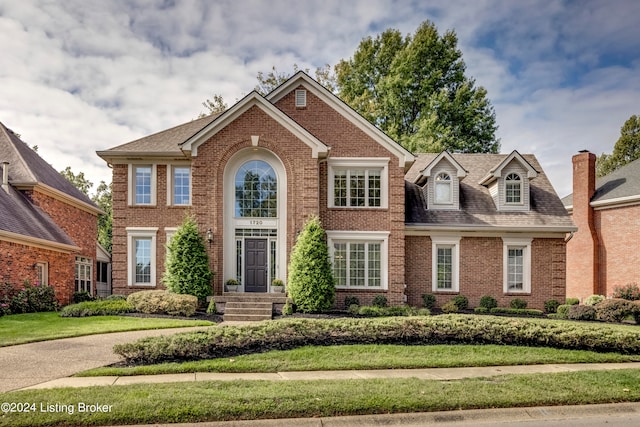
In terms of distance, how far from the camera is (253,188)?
17562 millimetres

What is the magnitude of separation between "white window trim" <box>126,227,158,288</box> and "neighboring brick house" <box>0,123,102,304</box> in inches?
141

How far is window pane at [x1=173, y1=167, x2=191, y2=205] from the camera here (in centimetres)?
1844

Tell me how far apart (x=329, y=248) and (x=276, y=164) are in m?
3.88

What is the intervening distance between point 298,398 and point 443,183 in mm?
14711

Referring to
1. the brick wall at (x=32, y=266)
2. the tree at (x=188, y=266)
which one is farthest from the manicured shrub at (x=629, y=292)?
the brick wall at (x=32, y=266)

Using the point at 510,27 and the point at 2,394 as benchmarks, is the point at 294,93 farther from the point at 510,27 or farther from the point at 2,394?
the point at 2,394

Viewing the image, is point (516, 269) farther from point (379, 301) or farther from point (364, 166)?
point (364, 166)

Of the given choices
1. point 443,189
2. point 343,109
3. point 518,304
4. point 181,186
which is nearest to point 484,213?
point 443,189

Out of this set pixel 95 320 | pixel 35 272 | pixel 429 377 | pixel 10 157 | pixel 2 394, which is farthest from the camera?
pixel 10 157

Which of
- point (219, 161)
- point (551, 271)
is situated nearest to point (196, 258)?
point (219, 161)

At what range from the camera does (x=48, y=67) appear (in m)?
15.4

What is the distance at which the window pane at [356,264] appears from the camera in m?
18.0

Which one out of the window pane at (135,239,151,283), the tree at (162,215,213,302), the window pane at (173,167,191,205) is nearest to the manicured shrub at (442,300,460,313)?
the tree at (162,215,213,302)

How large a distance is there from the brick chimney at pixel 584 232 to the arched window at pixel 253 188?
53.4ft
